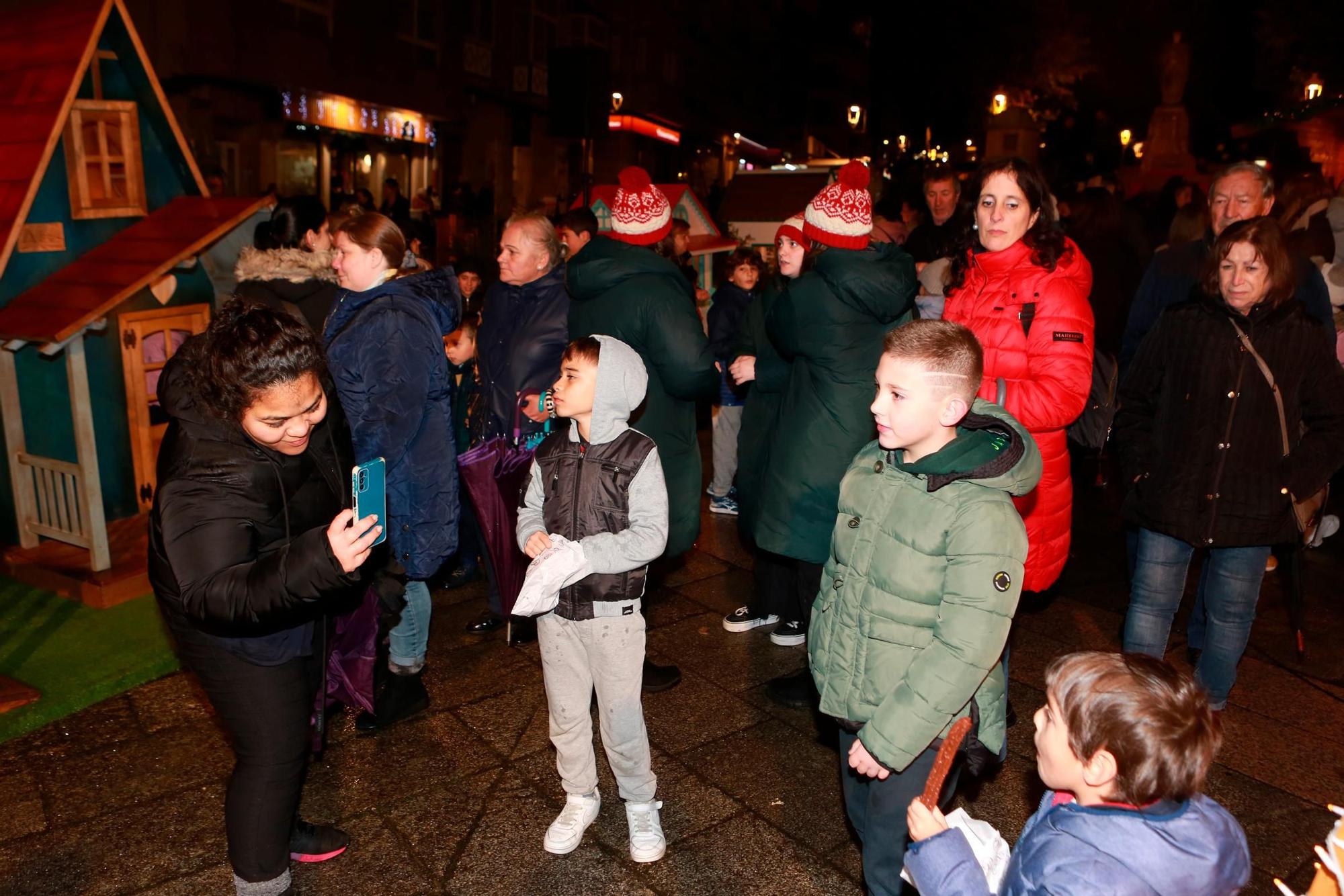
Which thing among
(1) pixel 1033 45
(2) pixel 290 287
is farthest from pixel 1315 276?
(1) pixel 1033 45

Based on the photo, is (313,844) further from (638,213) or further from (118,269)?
(118,269)

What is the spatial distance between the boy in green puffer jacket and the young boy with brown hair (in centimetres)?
50

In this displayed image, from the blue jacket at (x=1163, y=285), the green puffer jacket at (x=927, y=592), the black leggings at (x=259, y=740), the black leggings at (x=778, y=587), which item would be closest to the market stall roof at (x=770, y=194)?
the blue jacket at (x=1163, y=285)

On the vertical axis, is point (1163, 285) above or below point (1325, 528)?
above

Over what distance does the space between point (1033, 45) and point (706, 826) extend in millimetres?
34896

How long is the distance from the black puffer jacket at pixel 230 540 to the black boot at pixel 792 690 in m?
2.24

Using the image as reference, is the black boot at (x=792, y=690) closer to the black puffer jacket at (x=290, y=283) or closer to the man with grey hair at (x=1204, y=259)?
the man with grey hair at (x=1204, y=259)

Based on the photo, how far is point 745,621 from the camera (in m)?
5.02

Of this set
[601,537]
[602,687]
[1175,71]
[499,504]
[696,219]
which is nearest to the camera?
[601,537]

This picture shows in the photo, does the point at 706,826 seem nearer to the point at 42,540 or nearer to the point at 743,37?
the point at 42,540

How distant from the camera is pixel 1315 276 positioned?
440 cm

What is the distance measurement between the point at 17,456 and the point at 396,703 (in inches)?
127

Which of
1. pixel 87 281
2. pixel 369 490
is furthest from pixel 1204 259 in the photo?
pixel 87 281

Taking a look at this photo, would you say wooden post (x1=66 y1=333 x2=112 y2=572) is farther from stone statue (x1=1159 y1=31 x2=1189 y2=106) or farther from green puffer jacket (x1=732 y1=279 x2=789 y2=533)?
stone statue (x1=1159 y1=31 x2=1189 y2=106)
